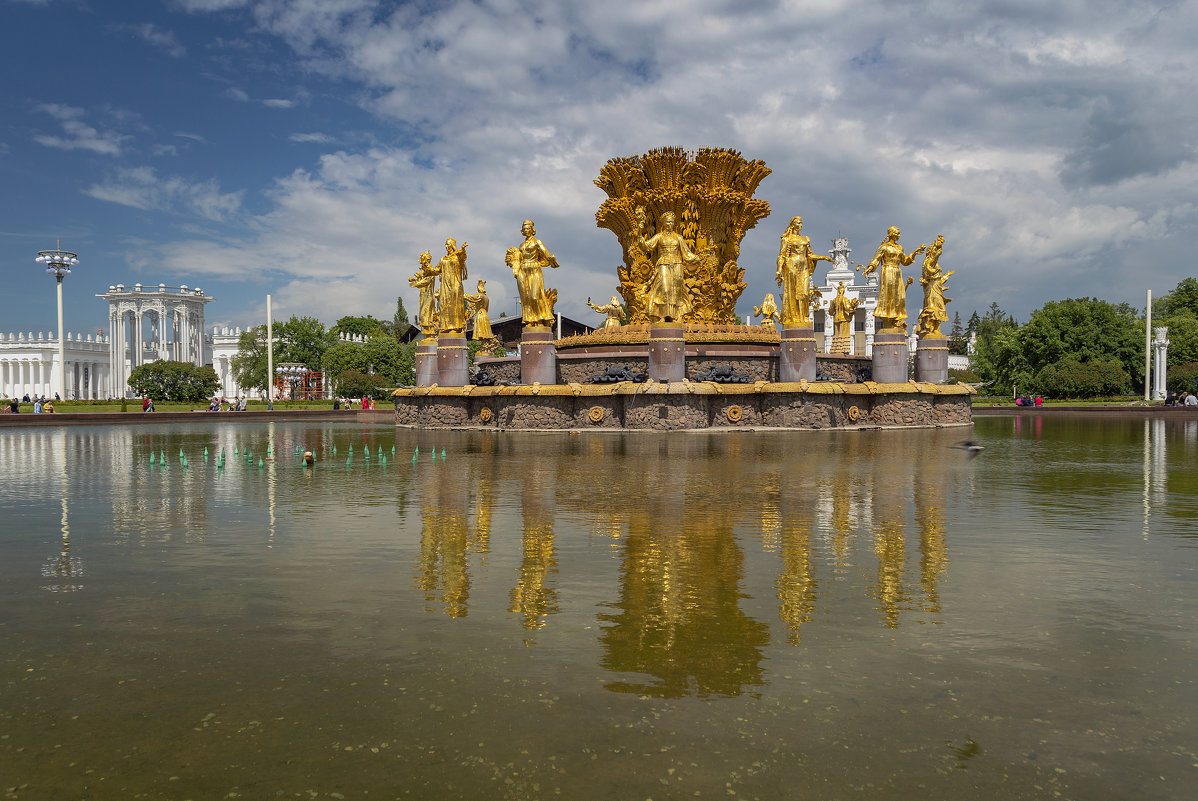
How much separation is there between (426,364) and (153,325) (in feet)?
351

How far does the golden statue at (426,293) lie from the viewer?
30.9 metres

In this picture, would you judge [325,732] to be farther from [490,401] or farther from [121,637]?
[490,401]

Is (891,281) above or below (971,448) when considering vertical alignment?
above

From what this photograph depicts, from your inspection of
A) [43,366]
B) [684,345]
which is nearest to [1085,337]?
[684,345]

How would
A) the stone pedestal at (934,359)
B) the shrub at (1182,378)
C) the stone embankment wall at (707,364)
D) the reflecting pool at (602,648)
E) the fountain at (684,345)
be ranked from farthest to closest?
1. the shrub at (1182,378)
2. the stone pedestal at (934,359)
3. the stone embankment wall at (707,364)
4. the fountain at (684,345)
5. the reflecting pool at (602,648)

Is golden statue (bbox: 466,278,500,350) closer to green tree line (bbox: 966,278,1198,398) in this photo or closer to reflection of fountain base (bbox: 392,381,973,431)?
reflection of fountain base (bbox: 392,381,973,431)

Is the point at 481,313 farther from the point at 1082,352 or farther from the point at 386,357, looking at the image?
the point at 1082,352

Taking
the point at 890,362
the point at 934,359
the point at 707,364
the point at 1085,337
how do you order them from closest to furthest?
the point at 890,362, the point at 707,364, the point at 934,359, the point at 1085,337

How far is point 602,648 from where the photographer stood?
4613mm

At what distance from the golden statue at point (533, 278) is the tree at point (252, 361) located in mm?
65543

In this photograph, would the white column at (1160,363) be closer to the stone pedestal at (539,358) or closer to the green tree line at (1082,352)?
the green tree line at (1082,352)

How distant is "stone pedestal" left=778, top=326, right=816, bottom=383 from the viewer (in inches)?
1009

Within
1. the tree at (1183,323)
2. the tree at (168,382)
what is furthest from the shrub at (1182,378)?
the tree at (168,382)

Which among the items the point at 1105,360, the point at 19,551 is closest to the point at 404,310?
the point at 1105,360
